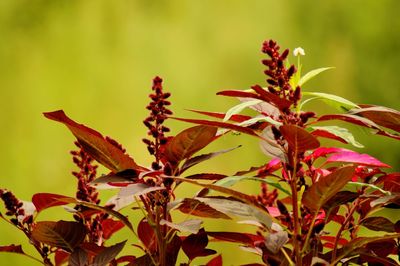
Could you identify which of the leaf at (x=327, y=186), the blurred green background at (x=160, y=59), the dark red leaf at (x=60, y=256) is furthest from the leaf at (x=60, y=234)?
the blurred green background at (x=160, y=59)

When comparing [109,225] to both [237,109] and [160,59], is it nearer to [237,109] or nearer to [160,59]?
[237,109]

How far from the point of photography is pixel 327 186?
81 cm

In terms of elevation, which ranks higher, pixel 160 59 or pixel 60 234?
pixel 160 59

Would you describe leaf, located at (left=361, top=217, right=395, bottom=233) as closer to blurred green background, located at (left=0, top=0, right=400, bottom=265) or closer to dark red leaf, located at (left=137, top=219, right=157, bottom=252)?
dark red leaf, located at (left=137, top=219, right=157, bottom=252)

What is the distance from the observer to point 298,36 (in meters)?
2.41

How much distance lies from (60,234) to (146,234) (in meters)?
0.13

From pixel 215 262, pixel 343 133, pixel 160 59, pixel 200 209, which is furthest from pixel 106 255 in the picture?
pixel 160 59

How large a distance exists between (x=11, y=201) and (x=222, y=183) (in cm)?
35

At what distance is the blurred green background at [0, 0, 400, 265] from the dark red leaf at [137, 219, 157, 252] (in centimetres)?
128

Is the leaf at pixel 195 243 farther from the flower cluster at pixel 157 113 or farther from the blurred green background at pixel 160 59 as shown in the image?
the blurred green background at pixel 160 59

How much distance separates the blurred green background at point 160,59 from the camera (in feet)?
7.57

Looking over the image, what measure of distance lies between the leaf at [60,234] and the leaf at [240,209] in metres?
0.23

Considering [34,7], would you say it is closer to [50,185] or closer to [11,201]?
[50,185]

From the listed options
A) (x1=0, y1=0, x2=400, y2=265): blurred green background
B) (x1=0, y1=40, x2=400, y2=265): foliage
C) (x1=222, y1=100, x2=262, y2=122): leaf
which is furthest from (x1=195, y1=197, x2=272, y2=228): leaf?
(x1=0, y1=0, x2=400, y2=265): blurred green background
